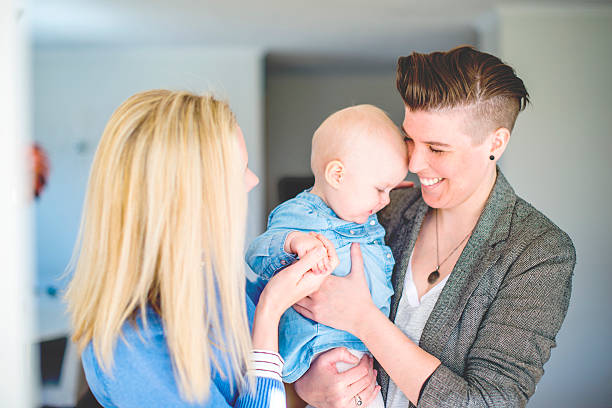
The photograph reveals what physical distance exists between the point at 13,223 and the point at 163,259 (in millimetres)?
366

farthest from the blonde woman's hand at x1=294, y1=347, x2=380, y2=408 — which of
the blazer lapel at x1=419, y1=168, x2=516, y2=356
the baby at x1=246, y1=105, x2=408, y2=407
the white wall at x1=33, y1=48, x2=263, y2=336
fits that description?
the white wall at x1=33, y1=48, x2=263, y2=336

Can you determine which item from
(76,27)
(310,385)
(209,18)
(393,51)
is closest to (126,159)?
(310,385)

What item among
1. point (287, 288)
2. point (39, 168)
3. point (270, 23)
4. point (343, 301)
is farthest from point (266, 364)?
point (39, 168)

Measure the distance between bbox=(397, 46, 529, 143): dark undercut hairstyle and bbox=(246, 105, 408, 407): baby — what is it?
0.47 feet

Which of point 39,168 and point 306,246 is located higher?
point 306,246

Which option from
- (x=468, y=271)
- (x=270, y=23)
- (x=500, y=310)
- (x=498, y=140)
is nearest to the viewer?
(x=500, y=310)

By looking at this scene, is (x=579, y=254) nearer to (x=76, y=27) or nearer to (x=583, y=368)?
(x=583, y=368)

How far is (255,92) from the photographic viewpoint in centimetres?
582

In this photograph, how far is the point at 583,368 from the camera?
425cm

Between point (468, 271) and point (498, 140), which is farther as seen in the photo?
point (498, 140)

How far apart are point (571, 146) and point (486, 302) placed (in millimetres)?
3590

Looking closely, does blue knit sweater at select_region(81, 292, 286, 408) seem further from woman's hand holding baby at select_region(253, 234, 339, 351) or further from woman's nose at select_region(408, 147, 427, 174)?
woman's nose at select_region(408, 147, 427, 174)

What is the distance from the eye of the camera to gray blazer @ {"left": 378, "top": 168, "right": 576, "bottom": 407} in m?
1.19

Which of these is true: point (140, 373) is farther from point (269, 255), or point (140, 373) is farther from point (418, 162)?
point (418, 162)
